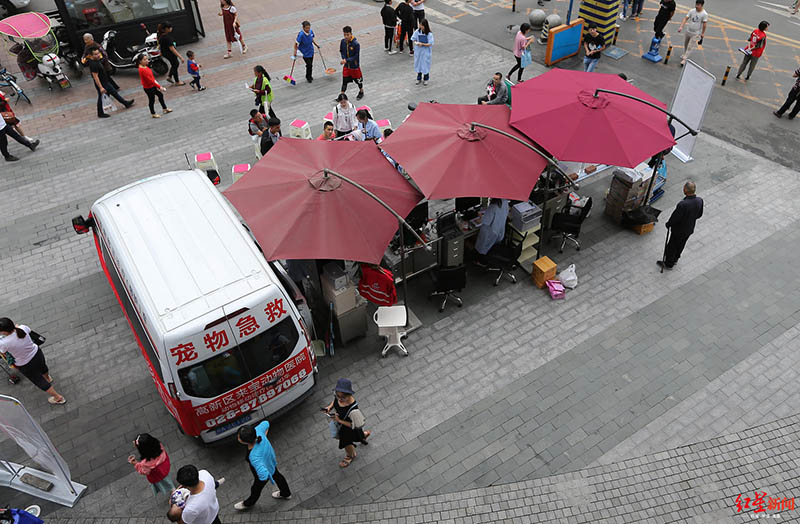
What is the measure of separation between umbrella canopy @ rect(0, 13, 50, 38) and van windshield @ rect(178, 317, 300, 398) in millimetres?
13108

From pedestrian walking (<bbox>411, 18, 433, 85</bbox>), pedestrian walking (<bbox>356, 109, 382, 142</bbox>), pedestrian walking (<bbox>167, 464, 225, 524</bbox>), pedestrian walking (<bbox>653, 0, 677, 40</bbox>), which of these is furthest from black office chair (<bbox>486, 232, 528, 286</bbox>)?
pedestrian walking (<bbox>653, 0, 677, 40</bbox>)

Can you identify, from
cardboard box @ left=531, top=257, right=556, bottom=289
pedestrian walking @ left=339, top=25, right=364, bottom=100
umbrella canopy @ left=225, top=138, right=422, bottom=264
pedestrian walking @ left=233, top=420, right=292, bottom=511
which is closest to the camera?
pedestrian walking @ left=233, top=420, right=292, bottom=511

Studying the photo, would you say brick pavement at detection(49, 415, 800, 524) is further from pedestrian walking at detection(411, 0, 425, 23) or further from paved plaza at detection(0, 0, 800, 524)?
pedestrian walking at detection(411, 0, 425, 23)

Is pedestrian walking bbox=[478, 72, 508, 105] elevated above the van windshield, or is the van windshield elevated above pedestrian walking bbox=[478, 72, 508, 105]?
pedestrian walking bbox=[478, 72, 508, 105]

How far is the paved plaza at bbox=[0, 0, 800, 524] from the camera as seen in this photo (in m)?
6.91

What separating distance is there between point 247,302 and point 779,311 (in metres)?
Result: 8.23

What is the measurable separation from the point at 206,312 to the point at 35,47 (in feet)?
43.7

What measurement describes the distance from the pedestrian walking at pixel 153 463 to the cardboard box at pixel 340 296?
9.71ft

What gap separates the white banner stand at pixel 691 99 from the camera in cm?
1076

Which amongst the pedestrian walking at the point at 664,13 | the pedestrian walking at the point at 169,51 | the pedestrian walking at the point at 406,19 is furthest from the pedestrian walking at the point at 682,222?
the pedestrian walking at the point at 169,51

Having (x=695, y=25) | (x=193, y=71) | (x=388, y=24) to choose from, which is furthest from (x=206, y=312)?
(x=695, y=25)

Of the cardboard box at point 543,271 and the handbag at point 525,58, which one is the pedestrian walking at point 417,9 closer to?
the handbag at point 525,58

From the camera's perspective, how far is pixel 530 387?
26.4ft

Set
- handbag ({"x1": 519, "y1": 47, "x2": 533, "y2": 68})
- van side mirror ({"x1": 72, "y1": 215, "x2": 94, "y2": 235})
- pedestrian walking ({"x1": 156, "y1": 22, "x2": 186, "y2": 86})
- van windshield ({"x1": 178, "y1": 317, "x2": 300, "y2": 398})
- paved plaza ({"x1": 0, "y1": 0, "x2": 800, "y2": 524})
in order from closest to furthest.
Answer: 1. van windshield ({"x1": 178, "y1": 317, "x2": 300, "y2": 398})
2. paved plaza ({"x1": 0, "y1": 0, "x2": 800, "y2": 524})
3. van side mirror ({"x1": 72, "y1": 215, "x2": 94, "y2": 235})
4. handbag ({"x1": 519, "y1": 47, "x2": 533, "y2": 68})
5. pedestrian walking ({"x1": 156, "y1": 22, "x2": 186, "y2": 86})
